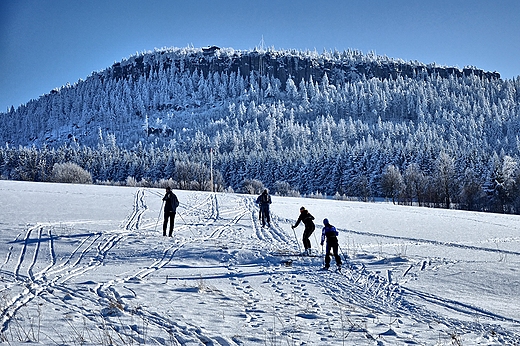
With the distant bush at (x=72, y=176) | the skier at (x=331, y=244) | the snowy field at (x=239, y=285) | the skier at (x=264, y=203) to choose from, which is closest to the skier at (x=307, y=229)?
the snowy field at (x=239, y=285)

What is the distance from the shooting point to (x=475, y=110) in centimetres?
17200

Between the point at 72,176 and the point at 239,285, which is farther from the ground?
the point at 72,176

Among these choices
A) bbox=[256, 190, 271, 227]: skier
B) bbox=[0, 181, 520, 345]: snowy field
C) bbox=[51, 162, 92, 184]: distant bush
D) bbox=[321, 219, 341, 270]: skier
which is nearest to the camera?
bbox=[0, 181, 520, 345]: snowy field

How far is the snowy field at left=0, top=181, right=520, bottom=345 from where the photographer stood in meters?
6.48

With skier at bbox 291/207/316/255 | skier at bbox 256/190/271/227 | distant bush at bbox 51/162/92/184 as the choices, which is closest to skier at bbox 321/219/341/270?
skier at bbox 291/207/316/255

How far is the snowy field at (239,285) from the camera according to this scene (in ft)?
21.2

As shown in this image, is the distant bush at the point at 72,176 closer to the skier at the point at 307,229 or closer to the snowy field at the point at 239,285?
the snowy field at the point at 239,285

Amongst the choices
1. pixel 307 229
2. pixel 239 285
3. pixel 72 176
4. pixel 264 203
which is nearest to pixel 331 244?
pixel 307 229

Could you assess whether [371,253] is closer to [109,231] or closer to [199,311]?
[199,311]

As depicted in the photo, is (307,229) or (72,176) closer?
(307,229)

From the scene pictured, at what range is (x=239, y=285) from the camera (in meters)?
10.2

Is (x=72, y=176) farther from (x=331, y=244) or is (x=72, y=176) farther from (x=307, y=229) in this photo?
(x=331, y=244)

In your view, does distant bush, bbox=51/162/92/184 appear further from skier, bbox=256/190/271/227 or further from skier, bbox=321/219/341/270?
skier, bbox=321/219/341/270

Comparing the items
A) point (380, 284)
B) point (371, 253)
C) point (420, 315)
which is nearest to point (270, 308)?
point (420, 315)
